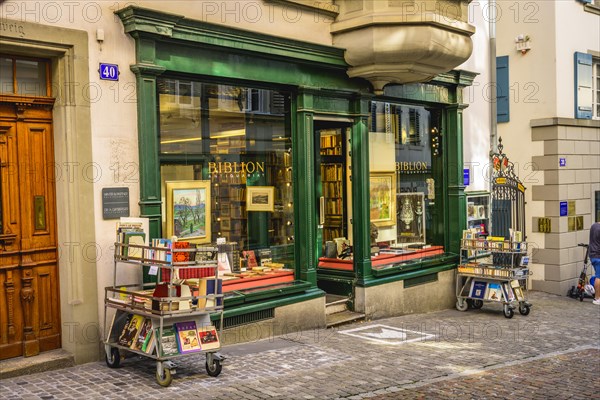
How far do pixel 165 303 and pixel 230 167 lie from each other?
3.27 m

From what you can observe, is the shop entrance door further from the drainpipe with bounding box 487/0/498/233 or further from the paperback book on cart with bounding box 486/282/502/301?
the drainpipe with bounding box 487/0/498/233

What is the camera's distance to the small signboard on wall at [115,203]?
8508 millimetres

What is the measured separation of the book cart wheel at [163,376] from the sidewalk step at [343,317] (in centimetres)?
403

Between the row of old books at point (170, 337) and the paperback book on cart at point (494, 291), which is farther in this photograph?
the paperback book on cart at point (494, 291)

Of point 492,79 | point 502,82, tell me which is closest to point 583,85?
point 502,82

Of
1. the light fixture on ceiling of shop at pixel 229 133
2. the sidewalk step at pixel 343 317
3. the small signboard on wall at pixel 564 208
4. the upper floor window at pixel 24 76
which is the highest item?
the upper floor window at pixel 24 76

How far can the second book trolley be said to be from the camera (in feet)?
41.3

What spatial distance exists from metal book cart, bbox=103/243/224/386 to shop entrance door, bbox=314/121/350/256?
4863mm

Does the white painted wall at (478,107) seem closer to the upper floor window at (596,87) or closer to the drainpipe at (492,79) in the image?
the drainpipe at (492,79)

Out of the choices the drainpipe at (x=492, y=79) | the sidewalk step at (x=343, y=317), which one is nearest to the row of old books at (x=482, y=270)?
the drainpipe at (x=492, y=79)

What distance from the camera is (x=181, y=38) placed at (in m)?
9.06

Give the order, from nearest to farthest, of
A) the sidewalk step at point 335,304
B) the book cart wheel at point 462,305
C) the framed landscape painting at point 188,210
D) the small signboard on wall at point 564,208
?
the framed landscape painting at point 188,210 → the sidewalk step at point 335,304 → the book cart wheel at point 462,305 → the small signboard on wall at point 564,208

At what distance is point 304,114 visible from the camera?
11.0m

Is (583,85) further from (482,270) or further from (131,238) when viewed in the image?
(131,238)
